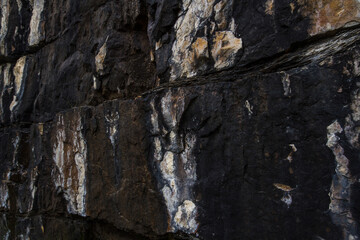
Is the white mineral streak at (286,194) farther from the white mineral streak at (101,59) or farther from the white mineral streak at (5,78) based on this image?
the white mineral streak at (5,78)

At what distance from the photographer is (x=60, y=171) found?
244cm

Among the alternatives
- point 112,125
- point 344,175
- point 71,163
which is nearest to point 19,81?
point 71,163

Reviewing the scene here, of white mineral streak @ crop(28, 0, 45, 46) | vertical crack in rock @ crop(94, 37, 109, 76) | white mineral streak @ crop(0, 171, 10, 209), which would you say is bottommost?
white mineral streak @ crop(0, 171, 10, 209)

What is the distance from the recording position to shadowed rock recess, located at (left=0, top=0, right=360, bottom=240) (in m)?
1.17

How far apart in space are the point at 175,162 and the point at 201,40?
0.61 metres

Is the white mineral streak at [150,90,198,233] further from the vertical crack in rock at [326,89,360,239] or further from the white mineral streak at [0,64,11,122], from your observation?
the white mineral streak at [0,64,11,122]

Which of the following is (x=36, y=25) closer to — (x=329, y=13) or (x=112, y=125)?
(x=112, y=125)

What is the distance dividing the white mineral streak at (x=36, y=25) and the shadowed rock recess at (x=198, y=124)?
0.24 metres

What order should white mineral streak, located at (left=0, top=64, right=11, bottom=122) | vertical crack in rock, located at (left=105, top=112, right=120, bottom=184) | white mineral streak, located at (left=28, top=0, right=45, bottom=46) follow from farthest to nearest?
white mineral streak, located at (left=0, top=64, right=11, bottom=122) < white mineral streak, located at (left=28, top=0, right=45, bottom=46) < vertical crack in rock, located at (left=105, top=112, right=120, bottom=184)

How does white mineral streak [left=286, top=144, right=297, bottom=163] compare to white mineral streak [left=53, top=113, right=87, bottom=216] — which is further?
white mineral streak [left=53, top=113, right=87, bottom=216]

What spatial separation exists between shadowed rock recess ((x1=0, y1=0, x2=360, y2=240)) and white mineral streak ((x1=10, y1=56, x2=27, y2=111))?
43 centimetres

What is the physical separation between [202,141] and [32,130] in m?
1.85

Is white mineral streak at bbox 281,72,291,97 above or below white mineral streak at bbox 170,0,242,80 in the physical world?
below

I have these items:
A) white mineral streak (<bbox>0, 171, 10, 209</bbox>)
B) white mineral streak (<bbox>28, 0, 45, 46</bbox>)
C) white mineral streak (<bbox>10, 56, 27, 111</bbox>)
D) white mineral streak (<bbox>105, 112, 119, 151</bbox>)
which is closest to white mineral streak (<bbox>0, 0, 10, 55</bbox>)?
white mineral streak (<bbox>10, 56, 27, 111</bbox>)
